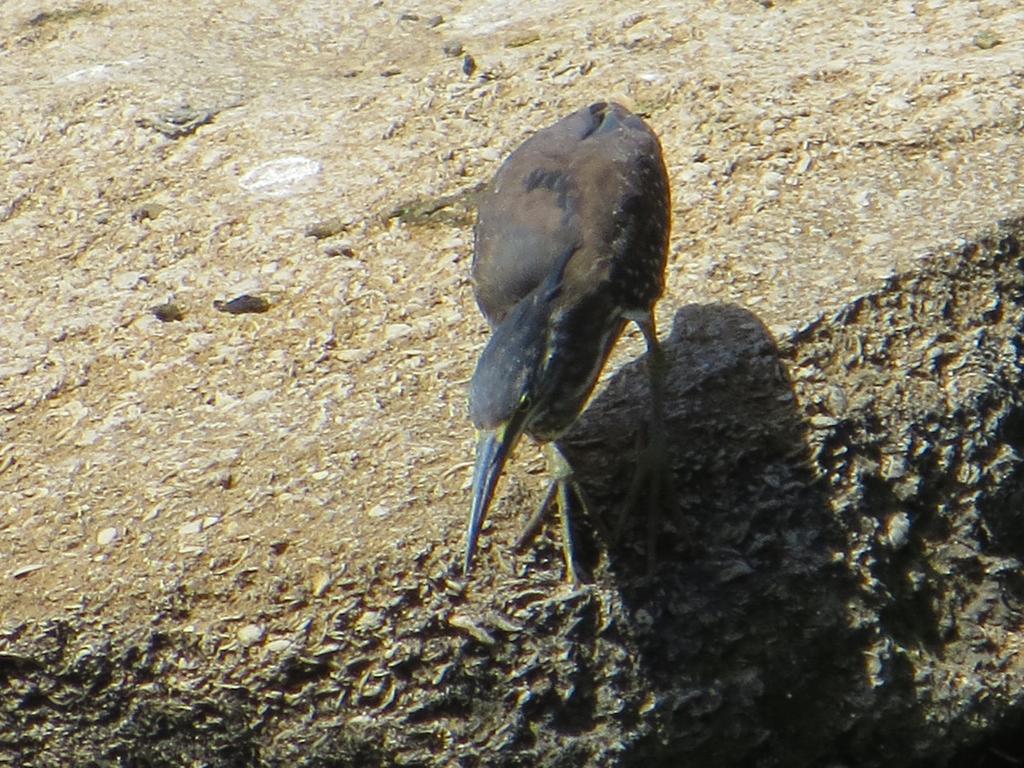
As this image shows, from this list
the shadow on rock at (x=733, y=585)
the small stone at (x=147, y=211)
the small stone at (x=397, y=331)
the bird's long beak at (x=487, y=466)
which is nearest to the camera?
the bird's long beak at (x=487, y=466)

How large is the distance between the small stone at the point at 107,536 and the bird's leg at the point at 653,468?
4.28 ft

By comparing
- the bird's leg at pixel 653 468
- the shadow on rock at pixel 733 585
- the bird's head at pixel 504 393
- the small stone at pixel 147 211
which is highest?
the bird's head at pixel 504 393

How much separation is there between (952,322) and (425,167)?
6.44 ft

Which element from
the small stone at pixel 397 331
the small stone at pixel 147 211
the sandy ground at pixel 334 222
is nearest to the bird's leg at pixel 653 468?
the sandy ground at pixel 334 222

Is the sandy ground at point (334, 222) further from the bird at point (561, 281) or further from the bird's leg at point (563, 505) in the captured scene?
the bird at point (561, 281)

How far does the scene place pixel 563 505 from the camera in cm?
358

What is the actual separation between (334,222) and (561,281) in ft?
4.35

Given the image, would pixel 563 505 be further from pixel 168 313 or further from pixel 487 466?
pixel 168 313

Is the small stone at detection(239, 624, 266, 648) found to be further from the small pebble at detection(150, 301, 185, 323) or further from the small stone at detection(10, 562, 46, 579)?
the small pebble at detection(150, 301, 185, 323)

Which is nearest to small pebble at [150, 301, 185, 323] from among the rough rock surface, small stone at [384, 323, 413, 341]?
the rough rock surface

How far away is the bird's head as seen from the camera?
3291 mm

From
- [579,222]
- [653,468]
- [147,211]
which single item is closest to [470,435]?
[653,468]

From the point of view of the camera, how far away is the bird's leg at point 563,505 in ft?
11.7

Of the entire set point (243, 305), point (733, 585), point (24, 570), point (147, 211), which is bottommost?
point (733, 585)
